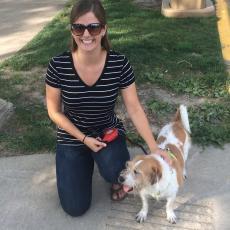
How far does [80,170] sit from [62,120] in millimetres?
432

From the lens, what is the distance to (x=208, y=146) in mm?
4625

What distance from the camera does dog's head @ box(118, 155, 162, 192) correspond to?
325 cm

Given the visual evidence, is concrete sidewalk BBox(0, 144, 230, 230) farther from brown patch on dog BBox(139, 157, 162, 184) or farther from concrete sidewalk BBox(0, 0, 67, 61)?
concrete sidewalk BBox(0, 0, 67, 61)

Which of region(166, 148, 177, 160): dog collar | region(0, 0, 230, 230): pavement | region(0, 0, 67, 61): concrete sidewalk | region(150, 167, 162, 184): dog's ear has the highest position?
region(150, 167, 162, 184): dog's ear

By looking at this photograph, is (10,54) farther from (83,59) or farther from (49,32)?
(83,59)

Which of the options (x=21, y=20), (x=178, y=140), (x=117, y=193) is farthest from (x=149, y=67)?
(x=21, y=20)

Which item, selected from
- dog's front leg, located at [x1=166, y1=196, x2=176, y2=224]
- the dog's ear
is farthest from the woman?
dog's front leg, located at [x1=166, y1=196, x2=176, y2=224]

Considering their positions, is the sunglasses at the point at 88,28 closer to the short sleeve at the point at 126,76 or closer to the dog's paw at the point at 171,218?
the short sleeve at the point at 126,76

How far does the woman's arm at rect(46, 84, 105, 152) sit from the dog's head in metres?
0.49

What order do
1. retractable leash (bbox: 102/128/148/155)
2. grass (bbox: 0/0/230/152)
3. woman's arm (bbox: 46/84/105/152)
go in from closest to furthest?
woman's arm (bbox: 46/84/105/152), retractable leash (bbox: 102/128/148/155), grass (bbox: 0/0/230/152)

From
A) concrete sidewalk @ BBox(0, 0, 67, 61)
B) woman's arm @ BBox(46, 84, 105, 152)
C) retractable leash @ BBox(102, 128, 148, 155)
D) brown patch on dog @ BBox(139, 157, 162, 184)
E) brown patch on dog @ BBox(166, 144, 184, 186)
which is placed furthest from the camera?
concrete sidewalk @ BBox(0, 0, 67, 61)

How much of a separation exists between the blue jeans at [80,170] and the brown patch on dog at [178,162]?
39cm

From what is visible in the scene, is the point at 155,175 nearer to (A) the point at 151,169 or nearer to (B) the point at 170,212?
(A) the point at 151,169

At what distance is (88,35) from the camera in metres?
3.35
